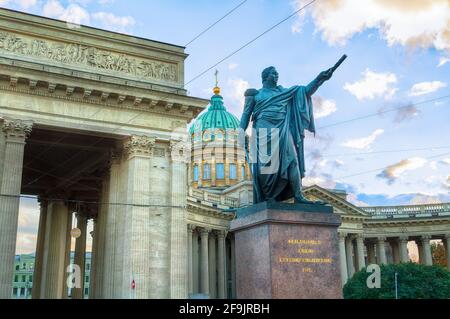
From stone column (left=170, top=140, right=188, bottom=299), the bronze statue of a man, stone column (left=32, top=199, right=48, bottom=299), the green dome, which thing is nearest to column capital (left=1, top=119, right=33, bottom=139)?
stone column (left=170, top=140, right=188, bottom=299)

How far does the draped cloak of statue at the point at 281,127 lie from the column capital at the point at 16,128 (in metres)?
17.2

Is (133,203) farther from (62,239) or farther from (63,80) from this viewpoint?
(62,239)

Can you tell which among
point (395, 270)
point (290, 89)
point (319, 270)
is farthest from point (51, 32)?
point (395, 270)

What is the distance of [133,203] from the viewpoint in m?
28.9

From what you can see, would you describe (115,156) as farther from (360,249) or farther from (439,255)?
(439,255)

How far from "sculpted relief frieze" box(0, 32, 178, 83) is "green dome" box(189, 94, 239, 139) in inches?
2790

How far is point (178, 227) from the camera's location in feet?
97.8

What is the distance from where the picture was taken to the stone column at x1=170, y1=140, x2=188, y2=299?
28922 millimetres

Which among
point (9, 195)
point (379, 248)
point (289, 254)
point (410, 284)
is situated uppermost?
point (379, 248)

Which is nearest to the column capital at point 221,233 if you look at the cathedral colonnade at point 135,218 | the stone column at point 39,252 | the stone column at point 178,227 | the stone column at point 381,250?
the stone column at point 381,250

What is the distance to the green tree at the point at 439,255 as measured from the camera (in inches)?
3472

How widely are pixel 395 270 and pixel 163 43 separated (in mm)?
36391

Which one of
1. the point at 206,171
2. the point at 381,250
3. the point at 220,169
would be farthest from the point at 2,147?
the point at 206,171

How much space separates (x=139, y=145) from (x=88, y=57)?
5.86m
